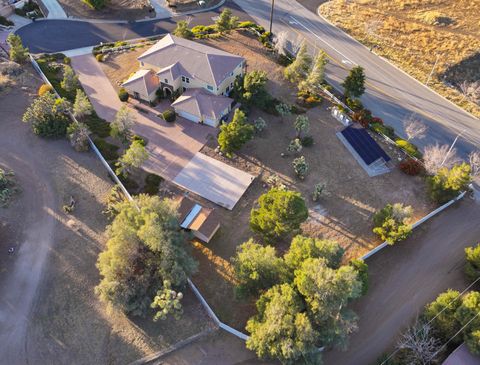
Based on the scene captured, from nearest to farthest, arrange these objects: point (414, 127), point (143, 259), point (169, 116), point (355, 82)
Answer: point (143, 259)
point (414, 127)
point (169, 116)
point (355, 82)

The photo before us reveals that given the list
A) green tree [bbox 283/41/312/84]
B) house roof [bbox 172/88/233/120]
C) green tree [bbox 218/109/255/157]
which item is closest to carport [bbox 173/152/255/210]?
green tree [bbox 218/109/255/157]

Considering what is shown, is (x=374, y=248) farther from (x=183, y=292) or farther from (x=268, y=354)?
(x=183, y=292)

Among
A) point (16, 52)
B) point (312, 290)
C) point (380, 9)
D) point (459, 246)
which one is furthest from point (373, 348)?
point (380, 9)

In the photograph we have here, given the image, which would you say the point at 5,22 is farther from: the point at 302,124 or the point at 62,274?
the point at 302,124

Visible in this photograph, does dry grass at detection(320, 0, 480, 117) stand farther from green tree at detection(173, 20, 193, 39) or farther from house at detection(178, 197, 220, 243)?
house at detection(178, 197, 220, 243)

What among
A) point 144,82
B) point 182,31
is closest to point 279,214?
point 144,82

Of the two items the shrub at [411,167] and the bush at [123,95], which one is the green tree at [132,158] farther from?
the shrub at [411,167]

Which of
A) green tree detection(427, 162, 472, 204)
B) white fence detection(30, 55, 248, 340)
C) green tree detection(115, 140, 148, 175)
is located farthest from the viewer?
green tree detection(115, 140, 148, 175)
